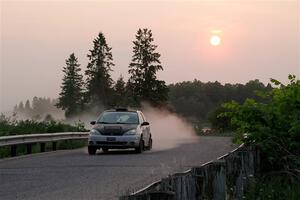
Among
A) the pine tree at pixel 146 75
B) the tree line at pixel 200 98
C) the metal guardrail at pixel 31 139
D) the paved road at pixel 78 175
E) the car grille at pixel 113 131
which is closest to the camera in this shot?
the paved road at pixel 78 175

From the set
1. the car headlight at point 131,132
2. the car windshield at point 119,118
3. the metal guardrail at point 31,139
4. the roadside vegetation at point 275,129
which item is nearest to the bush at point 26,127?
the metal guardrail at point 31,139

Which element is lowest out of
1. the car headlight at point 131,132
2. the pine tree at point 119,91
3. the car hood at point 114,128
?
the car headlight at point 131,132

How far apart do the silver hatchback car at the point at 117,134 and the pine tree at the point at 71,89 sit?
111537 millimetres

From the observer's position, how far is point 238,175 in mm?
9703

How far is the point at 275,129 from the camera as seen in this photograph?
1237 cm

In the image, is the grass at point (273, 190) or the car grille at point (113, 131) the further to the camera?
the car grille at point (113, 131)

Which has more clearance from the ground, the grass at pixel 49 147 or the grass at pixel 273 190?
the grass at pixel 49 147

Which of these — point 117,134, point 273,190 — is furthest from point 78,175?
point 117,134

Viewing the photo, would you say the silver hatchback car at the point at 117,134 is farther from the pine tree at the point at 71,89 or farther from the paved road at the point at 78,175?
the pine tree at the point at 71,89

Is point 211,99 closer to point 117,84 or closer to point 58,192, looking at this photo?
point 117,84

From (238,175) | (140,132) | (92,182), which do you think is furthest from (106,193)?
(140,132)

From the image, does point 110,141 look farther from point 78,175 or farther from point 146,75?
point 146,75

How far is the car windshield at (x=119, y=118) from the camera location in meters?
23.8

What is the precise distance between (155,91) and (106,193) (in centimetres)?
9417
